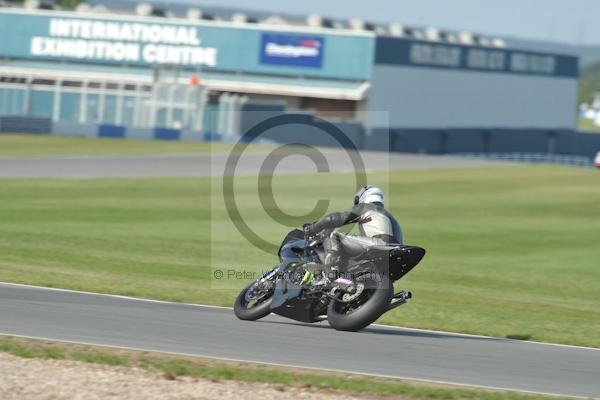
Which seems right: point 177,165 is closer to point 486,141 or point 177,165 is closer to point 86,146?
point 86,146

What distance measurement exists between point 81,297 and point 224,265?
6581 millimetres

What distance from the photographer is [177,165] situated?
148ft

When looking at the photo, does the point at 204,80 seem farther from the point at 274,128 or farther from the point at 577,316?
the point at 577,316

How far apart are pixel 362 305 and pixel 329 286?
43 centimetres

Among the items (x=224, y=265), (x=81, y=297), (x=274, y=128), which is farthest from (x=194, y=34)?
(x=81, y=297)

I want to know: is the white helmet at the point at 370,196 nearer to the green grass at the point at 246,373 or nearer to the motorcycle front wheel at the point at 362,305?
the motorcycle front wheel at the point at 362,305

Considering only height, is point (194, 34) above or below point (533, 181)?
above

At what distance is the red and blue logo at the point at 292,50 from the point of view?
78.1 meters

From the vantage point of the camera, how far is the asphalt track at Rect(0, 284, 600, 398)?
11.3 meters

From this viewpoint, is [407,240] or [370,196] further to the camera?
[407,240]

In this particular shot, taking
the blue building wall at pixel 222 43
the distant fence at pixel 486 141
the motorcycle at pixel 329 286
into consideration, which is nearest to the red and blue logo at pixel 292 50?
the blue building wall at pixel 222 43

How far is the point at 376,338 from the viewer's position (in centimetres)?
1320

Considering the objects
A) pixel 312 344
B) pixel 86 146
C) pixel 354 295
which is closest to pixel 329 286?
pixel 354 295

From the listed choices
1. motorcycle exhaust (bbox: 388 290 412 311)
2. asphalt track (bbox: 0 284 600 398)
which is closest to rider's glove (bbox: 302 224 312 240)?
asphalt track (bbox: 0 284 600 398)
